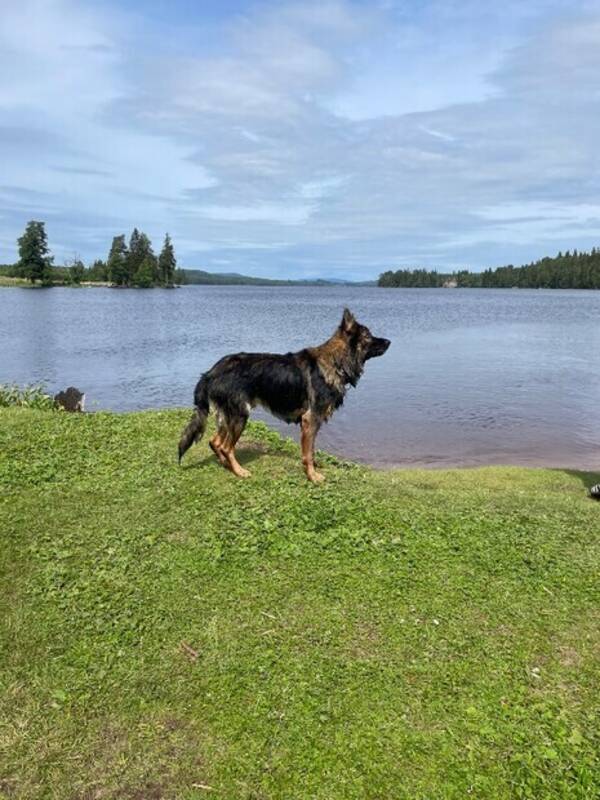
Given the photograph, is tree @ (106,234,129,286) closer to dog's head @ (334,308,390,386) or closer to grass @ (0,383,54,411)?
grass @ (0,383,54,411)

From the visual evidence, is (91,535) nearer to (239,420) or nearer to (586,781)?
(239,420)

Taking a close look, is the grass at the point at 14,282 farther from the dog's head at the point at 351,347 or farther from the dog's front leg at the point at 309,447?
the dog's front leg at the point at 309,447

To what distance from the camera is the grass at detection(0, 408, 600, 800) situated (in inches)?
165

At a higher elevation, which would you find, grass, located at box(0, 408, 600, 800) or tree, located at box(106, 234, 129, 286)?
tree, located at box(106, 234, 129, 286)

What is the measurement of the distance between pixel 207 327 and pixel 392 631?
174 ft

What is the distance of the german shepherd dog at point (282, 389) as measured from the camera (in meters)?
9.34

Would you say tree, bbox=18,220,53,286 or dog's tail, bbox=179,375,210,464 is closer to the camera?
dog's tail, bbox=179,375,210,464

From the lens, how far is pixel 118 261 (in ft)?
493

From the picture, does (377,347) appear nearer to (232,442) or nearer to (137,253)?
(232,442)

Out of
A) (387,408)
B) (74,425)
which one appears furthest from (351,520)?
(387,408)

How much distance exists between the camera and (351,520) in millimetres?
7461

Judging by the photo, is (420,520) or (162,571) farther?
(420,520)

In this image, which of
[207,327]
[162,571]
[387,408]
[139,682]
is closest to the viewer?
[139,682]

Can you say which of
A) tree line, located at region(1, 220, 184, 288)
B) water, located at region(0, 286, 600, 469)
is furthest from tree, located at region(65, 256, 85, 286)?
water, located at region(0, 286, 600, 469)
